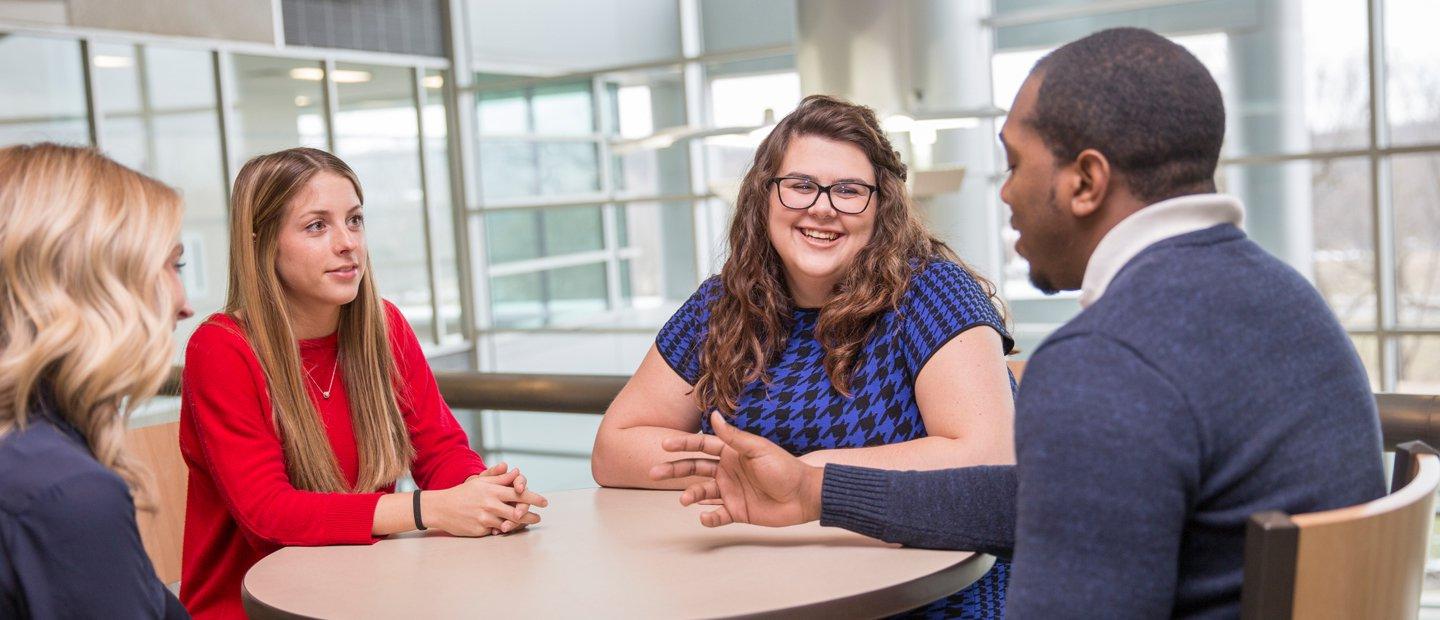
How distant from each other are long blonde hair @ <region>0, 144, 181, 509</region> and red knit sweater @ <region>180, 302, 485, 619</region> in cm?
55

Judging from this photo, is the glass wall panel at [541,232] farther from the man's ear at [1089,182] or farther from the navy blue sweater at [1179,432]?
the navy blue sweater at [1179,432]

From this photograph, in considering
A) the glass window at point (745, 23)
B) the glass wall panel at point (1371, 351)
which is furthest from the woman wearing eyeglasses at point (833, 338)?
the glass window at point (745, 23)

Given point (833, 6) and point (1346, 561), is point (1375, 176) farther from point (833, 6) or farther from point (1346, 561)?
point (1346, 561)

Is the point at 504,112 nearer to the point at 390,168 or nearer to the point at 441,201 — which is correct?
the point at 441,201

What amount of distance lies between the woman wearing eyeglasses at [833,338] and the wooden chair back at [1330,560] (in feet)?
2.47

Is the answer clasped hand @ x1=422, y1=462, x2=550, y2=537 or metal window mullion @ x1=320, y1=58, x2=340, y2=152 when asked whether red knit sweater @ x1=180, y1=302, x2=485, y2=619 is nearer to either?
clasped hand @ x1=422, y1=462, x2=550, y2=537

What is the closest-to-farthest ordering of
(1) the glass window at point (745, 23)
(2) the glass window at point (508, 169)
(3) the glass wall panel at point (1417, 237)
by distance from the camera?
(3) the glass wall panel at point (1417, 237) → (1) the glass window at point (745, 23) → (2) the glass window at point (508, 169)

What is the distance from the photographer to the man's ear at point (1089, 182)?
1.12m

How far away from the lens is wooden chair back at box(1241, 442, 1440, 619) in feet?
3.05

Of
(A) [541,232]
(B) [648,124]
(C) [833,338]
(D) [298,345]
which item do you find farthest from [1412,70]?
(D) [298,345]

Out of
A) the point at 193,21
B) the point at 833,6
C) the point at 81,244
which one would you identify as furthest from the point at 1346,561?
the point at 193,21

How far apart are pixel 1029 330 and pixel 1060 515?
8.18m

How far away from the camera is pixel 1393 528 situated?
99 cm

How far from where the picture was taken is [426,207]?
11.1 m
